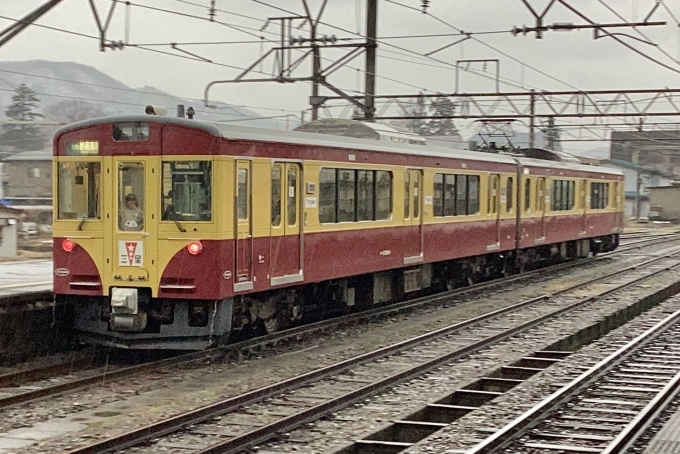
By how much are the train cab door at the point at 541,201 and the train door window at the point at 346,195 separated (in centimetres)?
1082

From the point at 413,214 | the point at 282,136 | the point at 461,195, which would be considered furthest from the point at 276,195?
the point at 461,195

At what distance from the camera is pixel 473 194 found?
67.6 ft

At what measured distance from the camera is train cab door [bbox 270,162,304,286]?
12.9m

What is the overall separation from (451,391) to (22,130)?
230ft

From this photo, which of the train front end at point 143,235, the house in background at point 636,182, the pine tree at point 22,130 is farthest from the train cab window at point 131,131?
the house in background at point 636,182

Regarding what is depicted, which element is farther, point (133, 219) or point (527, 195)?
point (527, 195)

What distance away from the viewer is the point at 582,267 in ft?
92.1

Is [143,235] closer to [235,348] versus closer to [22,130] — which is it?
[235,348]

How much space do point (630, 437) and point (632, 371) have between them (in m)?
3.59

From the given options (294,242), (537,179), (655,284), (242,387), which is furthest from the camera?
(537,179)

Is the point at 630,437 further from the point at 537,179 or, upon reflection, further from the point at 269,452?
the point at 537,179

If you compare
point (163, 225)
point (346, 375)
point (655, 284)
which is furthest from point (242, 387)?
point (655, 284)

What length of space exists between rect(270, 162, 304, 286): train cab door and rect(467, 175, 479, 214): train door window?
734cm

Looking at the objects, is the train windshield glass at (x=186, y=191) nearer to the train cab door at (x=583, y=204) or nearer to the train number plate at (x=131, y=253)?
the train number plate at (x=131, y=253)
